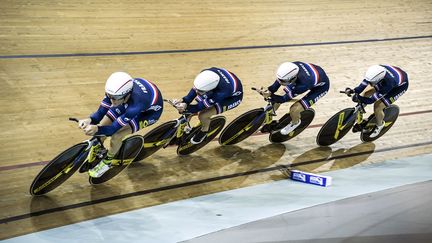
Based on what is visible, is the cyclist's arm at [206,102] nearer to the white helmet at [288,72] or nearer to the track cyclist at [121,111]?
the track cyclist at [121,111]

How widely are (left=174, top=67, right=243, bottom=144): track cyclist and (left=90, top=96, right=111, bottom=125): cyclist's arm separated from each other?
68 centimetres

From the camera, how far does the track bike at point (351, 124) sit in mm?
6746

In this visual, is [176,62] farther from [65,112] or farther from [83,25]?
[65,112]

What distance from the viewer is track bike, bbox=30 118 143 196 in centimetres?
509

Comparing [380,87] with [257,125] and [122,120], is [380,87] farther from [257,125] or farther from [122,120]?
[122,120]

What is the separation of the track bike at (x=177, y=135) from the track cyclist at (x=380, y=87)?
1.48 metres

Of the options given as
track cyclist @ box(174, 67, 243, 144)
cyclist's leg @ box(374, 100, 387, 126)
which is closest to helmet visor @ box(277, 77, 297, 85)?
track cyclist @ box(174, 67, 243, 144)

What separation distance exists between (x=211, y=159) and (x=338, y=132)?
145 centimetres

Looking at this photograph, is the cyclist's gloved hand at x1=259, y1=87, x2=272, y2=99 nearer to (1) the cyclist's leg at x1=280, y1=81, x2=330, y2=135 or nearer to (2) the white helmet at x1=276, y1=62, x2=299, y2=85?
(2) the white helmet at x1=276, y1=62, x2=299, y2=85

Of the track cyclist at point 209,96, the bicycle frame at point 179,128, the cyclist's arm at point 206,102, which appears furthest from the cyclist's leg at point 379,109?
the bicycle frame at point 179,128

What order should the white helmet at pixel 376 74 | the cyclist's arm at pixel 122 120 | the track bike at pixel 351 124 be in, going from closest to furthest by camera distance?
the cyclist's arm at pixel 122 120
the white helmet at pixel 376 74
the track bike at pixel 351 124

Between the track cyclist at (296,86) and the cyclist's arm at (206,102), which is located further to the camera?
the track cyclist at (296,86)

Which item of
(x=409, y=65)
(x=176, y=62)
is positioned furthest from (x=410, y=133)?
(x=176, y=62)

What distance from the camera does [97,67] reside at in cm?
777
